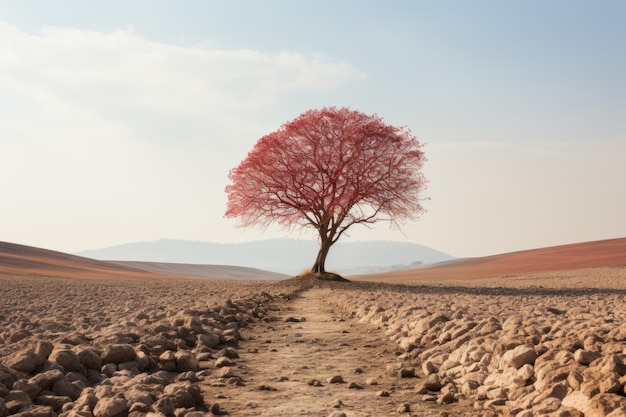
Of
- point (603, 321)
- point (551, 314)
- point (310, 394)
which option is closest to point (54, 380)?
point (310, 394)

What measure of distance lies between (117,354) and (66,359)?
2.37ft

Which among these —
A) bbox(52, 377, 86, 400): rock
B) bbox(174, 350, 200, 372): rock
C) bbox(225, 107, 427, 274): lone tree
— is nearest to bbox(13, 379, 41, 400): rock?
bbox(52, 377, 86, 400): rock

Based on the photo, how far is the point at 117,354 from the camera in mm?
6863

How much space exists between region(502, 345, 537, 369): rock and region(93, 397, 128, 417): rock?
3.81 meters

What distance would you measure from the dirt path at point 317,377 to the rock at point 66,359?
1448 millimetres

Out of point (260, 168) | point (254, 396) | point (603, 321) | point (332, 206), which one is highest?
point (260, 168)

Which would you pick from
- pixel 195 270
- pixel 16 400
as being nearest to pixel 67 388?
pixel 16 400

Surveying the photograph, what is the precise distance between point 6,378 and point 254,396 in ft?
7.73

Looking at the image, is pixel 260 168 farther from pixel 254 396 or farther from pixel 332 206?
pixel 254 396

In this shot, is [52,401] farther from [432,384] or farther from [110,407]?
[432,384]

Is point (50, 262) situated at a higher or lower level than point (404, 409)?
higher

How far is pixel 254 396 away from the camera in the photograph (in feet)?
19.9

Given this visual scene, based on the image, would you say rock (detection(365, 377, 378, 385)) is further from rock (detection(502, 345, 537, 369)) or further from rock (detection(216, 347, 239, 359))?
rock (detection(216, 347, 239, 359))

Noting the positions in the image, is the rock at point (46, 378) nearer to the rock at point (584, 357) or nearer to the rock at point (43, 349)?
the rock at point (43, 349)
